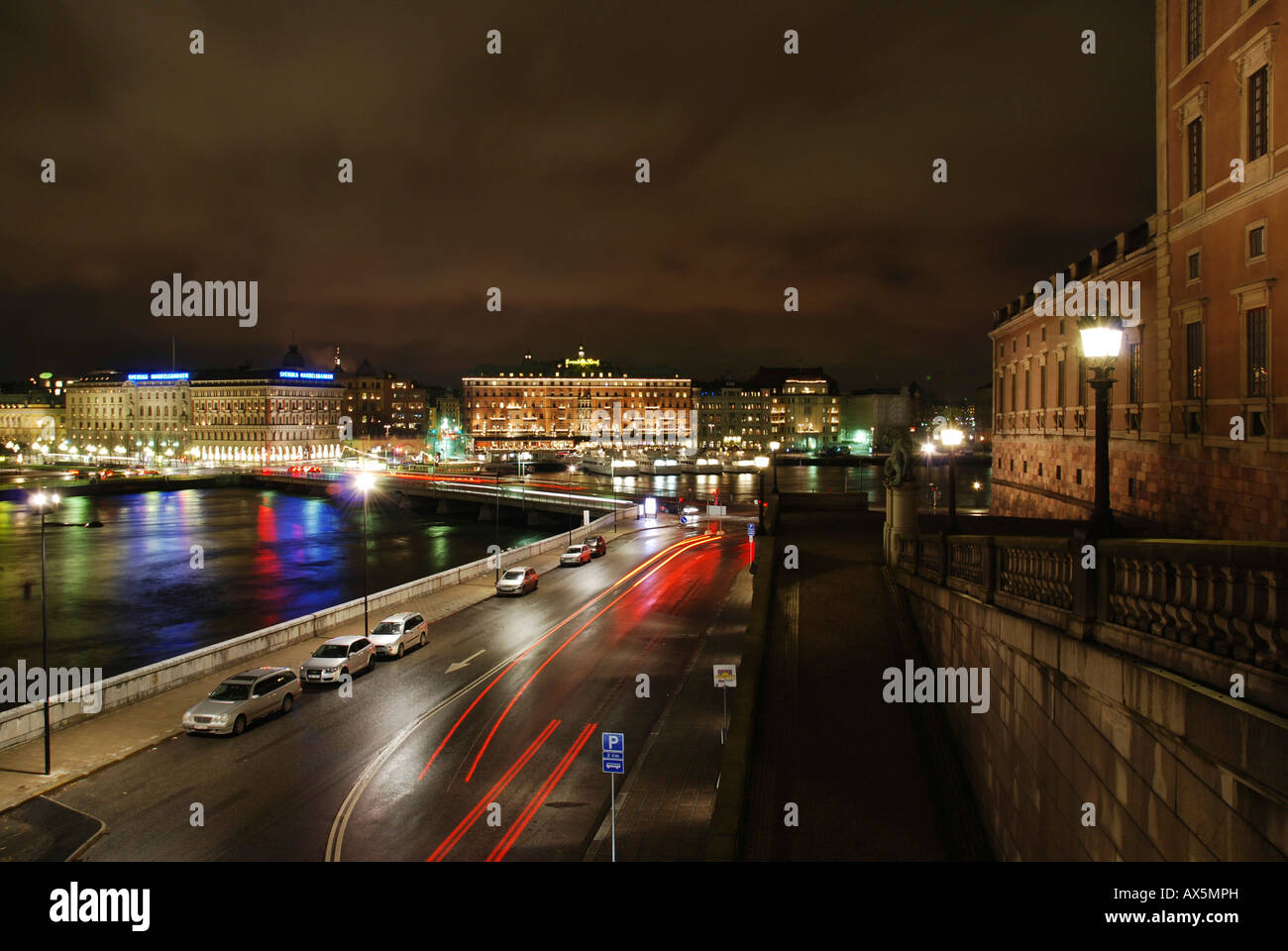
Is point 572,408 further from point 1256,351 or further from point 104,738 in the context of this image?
point 1256,351

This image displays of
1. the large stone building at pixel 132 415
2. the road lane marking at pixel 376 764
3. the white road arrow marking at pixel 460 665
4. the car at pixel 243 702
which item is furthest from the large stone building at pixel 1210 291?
the large stone building at pixel 132 415

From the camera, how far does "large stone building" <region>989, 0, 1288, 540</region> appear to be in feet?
46.6

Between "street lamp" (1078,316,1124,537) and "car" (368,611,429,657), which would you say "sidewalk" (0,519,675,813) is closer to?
"car" (368,611,429,657)

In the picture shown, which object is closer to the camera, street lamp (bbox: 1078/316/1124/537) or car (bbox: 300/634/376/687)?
street lamp (bbox: 1078/316/1124/537)

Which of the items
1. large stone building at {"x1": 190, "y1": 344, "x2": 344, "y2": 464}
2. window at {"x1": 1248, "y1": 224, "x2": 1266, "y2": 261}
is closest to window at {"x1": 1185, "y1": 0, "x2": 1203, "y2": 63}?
window at {"x1": 1248, "y1": 224, "x2": 1266, "y2": 261}

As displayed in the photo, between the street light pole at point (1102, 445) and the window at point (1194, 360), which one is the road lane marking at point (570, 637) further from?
the window at point (1194, 360)

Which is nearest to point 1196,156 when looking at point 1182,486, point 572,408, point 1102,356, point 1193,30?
point 1193,30

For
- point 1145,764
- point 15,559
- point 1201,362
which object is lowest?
point 15,559

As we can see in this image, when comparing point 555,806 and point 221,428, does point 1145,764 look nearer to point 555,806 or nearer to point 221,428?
point 555,806

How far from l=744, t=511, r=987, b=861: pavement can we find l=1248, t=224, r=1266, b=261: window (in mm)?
9243

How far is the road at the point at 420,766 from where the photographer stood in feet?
43.4

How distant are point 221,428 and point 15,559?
11774 cm
